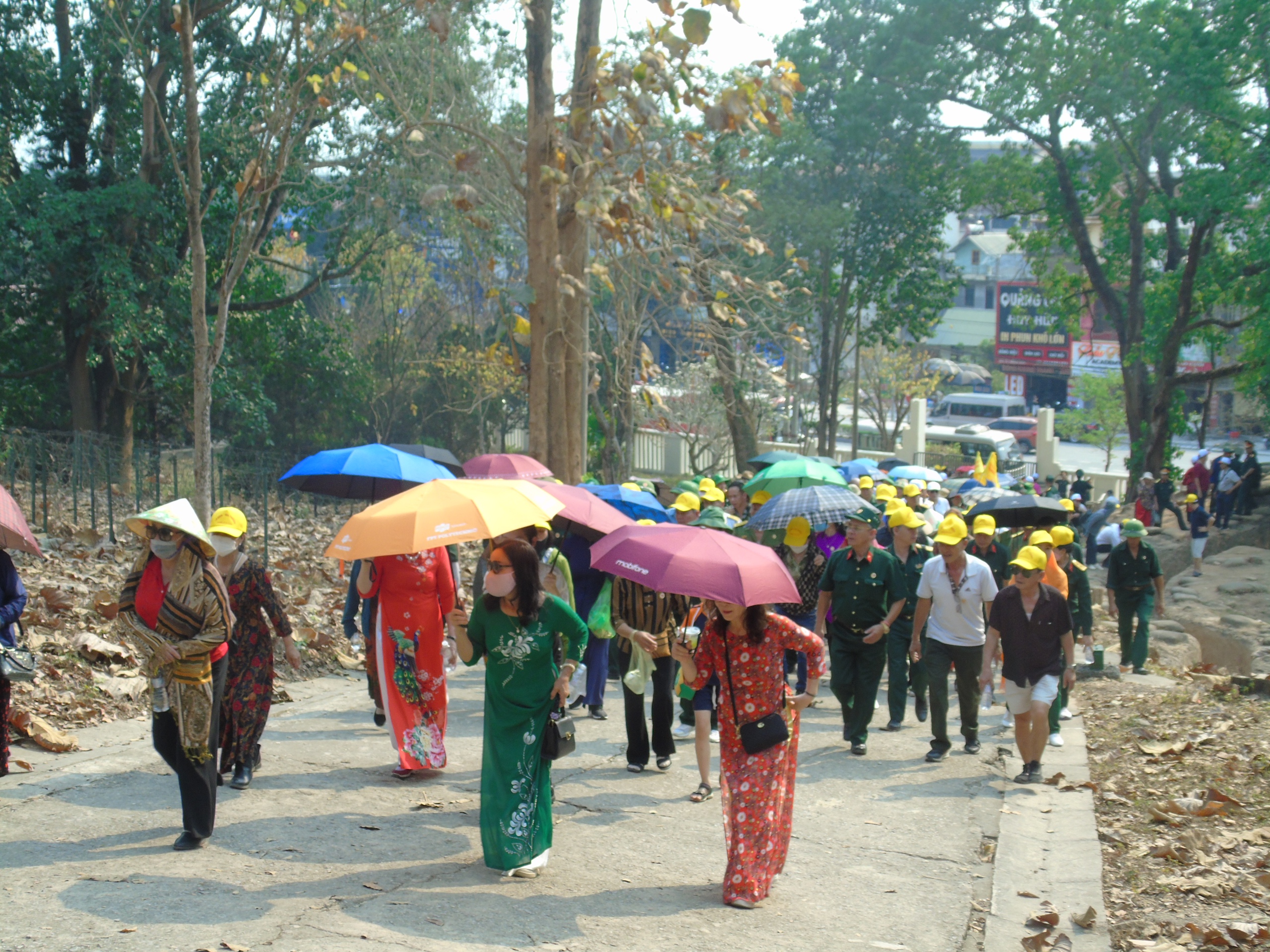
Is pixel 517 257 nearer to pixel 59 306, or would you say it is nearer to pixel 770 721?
pixel 59 306

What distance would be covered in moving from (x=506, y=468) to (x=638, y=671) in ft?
12.2

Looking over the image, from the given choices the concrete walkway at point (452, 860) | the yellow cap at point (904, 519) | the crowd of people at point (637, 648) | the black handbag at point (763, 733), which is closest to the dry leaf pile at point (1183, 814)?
the concrete walkway at point (452, 860)

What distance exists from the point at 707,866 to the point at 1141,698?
619 centimetres

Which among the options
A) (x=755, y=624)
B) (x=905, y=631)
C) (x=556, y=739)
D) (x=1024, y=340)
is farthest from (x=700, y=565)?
(x=1024, y=340)

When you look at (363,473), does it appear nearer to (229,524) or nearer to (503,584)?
(229,524)

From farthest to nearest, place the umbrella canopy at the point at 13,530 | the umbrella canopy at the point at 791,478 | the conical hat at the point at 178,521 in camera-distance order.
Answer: the umbrella canopy at the point at 791,478
the umbrella canopy at the point at 13,530
the conical hat at the point at 178,521

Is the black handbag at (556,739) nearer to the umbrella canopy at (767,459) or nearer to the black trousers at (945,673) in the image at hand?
the black trousers at (945,673)

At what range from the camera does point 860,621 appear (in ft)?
28.1

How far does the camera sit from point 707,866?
244 inches

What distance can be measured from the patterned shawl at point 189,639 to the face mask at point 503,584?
1330 millimetres

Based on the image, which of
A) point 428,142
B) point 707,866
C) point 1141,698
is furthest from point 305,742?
point 428,142

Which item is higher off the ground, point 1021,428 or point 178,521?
point 1021,428

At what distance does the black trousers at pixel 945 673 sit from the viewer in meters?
8.48

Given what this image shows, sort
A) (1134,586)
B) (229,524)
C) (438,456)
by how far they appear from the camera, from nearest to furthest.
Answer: (229,524)
(438,456)
(1134,586)
